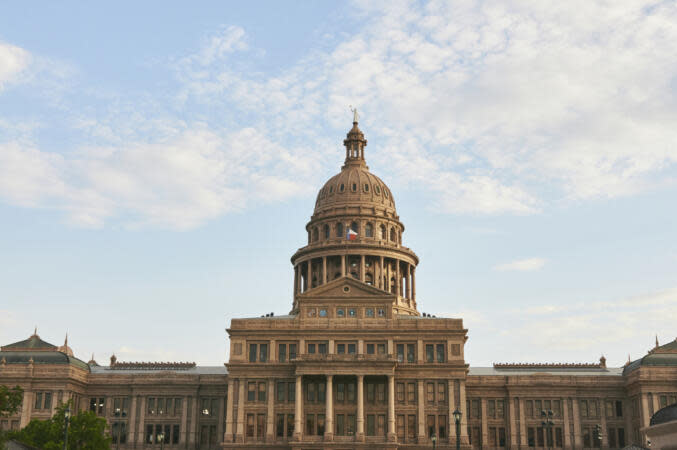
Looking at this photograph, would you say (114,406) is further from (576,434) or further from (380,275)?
(576,434)

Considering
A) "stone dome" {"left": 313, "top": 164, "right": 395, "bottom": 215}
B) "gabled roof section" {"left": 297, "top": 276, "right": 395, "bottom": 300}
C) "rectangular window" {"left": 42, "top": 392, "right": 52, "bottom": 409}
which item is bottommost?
"rectangular window" {"left": 42, "top": 392, "right": 52, "bottom": 409}

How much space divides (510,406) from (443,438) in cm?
1497

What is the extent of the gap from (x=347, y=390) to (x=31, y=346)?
44496mm

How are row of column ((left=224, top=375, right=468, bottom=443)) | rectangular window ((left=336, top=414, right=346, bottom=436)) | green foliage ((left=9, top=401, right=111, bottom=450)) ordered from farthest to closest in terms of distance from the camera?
rectangular window ((left=336, top=414, right=346, bottom=436)), row of column ((left=224, top=375, right=468, bottom=443)), green foliage ((left=9, top=401, right=111, bottom=450))

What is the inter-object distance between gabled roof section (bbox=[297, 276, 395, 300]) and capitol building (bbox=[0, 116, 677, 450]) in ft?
0.60

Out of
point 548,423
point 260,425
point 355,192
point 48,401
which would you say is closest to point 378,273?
point 355,192

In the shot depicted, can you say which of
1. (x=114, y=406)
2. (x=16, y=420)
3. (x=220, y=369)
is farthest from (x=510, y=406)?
(x=16, y=420)

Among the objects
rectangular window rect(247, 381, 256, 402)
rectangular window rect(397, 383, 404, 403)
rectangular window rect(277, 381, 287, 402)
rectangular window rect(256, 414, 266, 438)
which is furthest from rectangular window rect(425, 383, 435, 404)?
rectangular window rect(247, 381, 256, 402)

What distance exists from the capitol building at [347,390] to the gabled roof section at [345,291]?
0.18 meters

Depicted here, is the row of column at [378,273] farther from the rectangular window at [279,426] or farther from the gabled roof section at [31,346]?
the gabled roof section at [31,346]

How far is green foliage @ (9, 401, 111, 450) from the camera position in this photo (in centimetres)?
8100

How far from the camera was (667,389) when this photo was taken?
101m

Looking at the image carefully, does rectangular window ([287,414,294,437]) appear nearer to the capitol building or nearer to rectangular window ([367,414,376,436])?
the capitol building

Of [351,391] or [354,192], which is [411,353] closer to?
[351,391]
